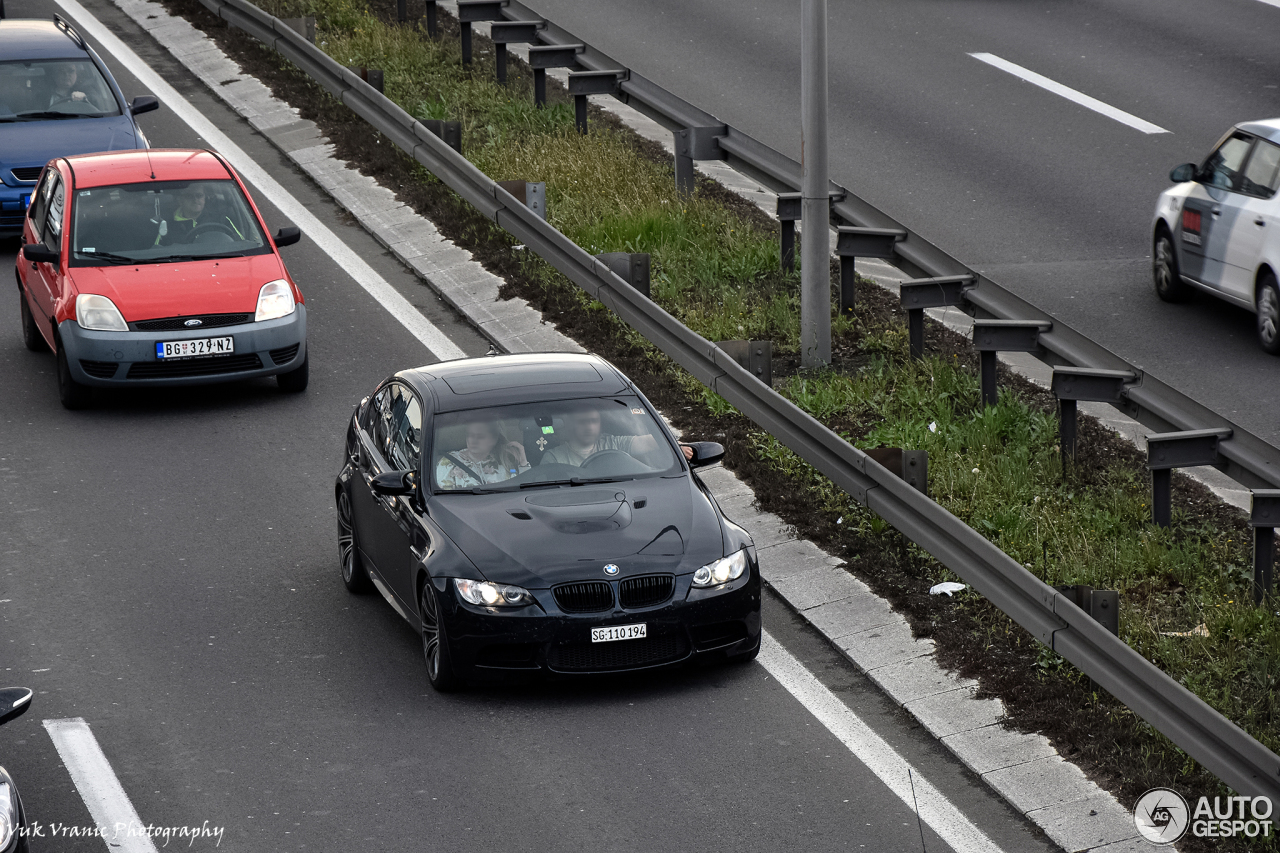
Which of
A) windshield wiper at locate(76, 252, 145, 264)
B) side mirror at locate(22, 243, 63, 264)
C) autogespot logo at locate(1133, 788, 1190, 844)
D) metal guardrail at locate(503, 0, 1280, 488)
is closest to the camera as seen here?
autogespot logo at locate(1133, 788, 1190, 844)

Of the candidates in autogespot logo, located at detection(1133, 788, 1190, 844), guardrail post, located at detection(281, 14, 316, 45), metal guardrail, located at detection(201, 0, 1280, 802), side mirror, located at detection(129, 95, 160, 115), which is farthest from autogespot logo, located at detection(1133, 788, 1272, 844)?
guardrail post, located at detection(281, 14, 316, 45)

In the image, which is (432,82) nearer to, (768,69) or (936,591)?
(768,69)

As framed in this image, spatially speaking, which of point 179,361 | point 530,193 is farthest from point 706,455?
point 530,193

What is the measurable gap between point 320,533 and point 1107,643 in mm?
5155

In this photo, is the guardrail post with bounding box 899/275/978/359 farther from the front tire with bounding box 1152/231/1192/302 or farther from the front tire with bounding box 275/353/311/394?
the front tire with bounding box 275/353/311/394

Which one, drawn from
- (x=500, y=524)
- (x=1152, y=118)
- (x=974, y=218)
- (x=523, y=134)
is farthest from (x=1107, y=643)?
(x=1152, y=118)

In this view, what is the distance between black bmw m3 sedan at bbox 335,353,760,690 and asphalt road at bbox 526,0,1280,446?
516 cm

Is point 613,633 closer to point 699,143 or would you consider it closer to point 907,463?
point 907,463

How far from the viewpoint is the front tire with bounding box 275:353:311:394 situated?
1370 centimetres

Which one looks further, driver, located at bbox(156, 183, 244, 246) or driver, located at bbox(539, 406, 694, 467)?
driver, located at bbox(156, 183, 244, 246)

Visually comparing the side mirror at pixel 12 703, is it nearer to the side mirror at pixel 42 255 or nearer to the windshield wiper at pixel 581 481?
the windshield wiper at pixel 581 481

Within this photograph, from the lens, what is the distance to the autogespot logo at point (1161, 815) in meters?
7.41

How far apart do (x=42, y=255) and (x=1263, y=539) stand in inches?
356

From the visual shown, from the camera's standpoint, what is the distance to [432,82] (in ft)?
67.1
